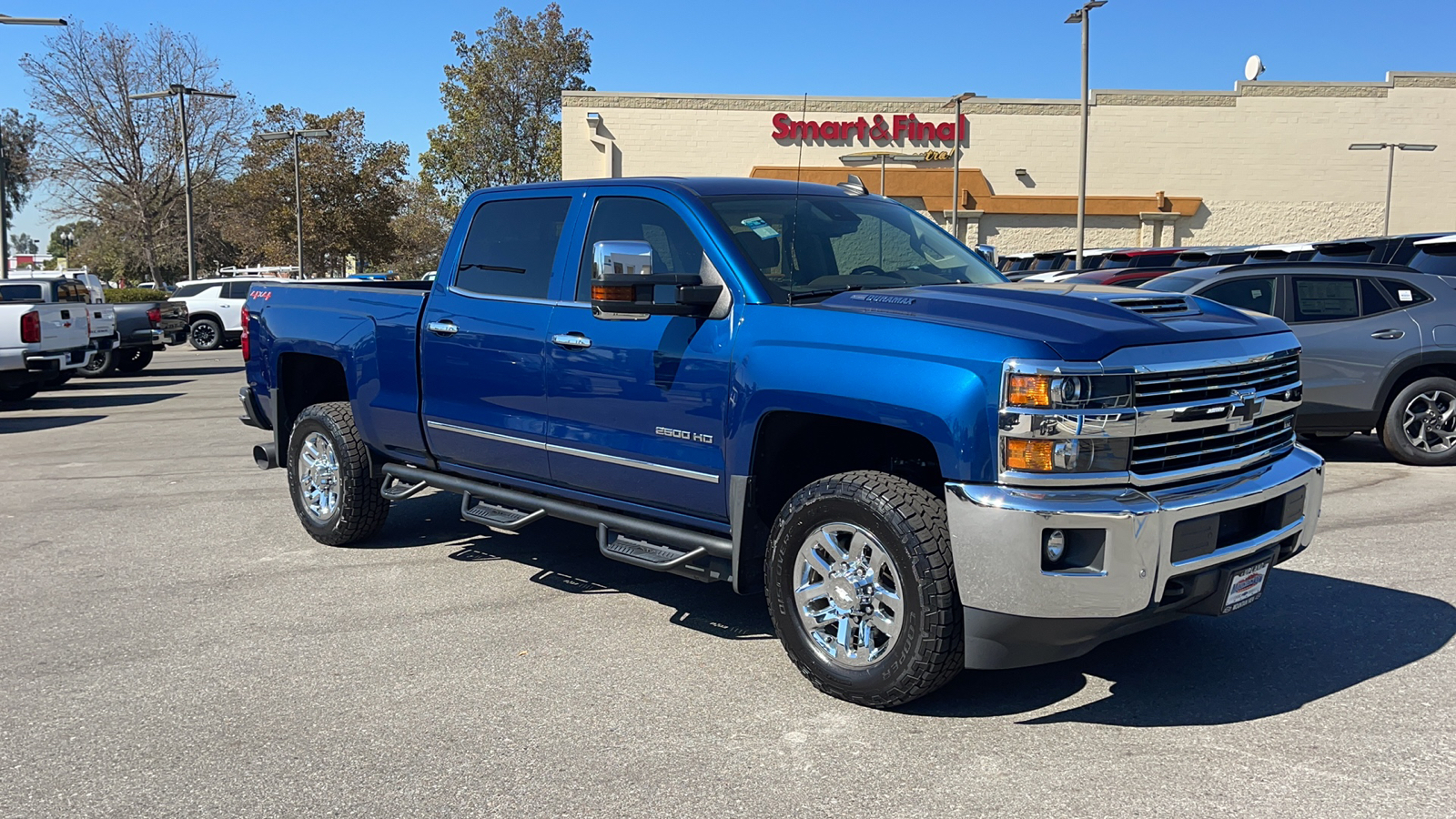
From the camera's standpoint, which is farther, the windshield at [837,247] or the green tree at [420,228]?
the green tree at [420,228]

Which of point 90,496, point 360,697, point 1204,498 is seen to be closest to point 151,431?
point 90,496

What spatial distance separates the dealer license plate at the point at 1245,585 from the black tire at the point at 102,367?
21216 mm

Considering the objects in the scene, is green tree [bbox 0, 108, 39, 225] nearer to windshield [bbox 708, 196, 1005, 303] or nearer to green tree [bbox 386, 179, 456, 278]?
green tree [bbox 386, 179, 456, 278]

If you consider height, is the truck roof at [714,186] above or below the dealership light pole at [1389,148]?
below

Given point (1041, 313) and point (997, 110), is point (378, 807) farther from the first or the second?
point (997, 110)

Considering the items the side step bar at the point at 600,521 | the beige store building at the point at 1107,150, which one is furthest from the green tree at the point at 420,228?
the side step bar at the point at 600,521

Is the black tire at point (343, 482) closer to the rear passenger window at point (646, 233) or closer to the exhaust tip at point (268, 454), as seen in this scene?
the exhaust tip at point (268, 454)

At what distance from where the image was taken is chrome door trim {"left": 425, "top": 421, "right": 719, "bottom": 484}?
5.00 m

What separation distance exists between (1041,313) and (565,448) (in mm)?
2369

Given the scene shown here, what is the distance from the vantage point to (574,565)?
6812mm

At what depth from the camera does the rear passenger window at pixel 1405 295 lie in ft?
33.0

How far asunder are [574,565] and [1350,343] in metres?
7.04

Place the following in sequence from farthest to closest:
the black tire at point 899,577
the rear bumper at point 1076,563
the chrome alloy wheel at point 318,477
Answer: the chrome alloy wheel at point 318,477
the black tire at point 899,577
the rear bumper at point 1076,563

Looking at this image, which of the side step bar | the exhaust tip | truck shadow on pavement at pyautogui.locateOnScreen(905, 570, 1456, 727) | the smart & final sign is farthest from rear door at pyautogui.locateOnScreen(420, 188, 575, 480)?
the smart & final sign
